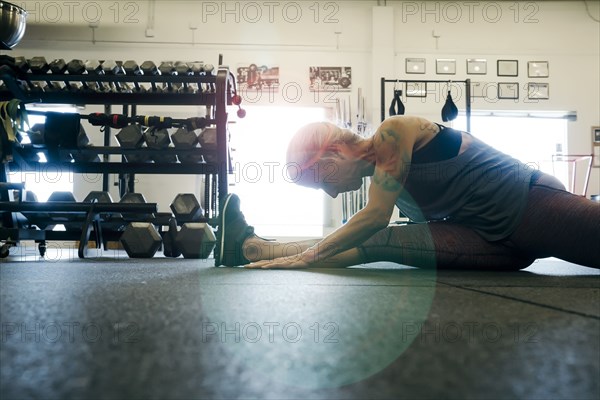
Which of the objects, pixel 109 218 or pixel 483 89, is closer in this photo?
pixel 109 218

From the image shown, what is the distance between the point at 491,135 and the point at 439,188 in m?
5.22

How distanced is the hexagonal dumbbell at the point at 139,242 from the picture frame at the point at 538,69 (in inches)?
213

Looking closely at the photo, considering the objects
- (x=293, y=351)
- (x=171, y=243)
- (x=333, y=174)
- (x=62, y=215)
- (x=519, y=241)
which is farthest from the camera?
(x=62, y=215)

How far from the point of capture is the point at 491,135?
6465 mm

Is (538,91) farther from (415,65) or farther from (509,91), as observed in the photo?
(415,65)

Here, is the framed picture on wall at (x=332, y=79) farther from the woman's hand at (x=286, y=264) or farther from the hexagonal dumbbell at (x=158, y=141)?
the woman's hand at (x=286, y=264)

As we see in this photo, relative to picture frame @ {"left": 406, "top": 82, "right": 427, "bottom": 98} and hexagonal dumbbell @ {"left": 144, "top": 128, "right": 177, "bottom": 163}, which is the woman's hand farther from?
picture frame @ {"left": 406, "top": 82, "right": 427, "bottom": 98}

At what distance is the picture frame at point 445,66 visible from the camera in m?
6.37

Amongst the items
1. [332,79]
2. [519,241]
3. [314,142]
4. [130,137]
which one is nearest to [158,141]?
[130,137]

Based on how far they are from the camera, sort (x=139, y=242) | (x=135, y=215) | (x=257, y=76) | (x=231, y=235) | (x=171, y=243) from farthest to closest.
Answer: (x=257, y=76) → (x=135, y=215) → (x=171, y=243) → (x=139, y=242) → (x=231, y=235)

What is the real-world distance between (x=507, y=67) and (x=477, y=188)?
544 centimetres

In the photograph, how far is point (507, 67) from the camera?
6.41 m

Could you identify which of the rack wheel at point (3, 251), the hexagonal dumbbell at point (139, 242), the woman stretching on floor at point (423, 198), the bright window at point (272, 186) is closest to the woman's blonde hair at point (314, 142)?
the woman stretching on floor at point (423, 198)

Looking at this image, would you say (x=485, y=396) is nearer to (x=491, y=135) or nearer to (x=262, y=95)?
(x=262, y=95)
